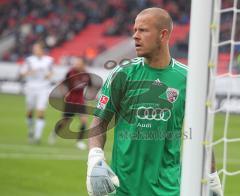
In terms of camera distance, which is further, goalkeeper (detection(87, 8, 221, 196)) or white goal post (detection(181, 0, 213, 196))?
goalkeeper (detection(87, 8, 221, 196))

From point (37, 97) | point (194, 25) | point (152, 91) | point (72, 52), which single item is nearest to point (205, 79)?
point (194, 25)

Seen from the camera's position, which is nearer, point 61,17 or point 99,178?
point 99,178

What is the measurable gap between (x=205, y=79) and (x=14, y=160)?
946cm

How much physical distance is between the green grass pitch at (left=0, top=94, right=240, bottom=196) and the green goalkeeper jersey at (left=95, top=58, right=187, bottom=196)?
5105mm

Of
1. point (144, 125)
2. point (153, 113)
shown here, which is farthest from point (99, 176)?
point (153, 113)

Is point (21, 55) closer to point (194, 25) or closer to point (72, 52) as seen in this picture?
point (72, 52)

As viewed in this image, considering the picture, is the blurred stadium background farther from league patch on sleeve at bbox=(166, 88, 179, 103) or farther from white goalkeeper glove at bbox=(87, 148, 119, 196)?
white goalkeeper glove at bbox=(87, 148, 119, 196)

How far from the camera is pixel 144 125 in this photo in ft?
16.7

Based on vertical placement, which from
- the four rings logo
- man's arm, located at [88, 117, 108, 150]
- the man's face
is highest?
the man's face

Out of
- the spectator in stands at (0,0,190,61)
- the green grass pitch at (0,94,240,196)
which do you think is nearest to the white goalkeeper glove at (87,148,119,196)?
the green grass pitch at (0,94,240,196)

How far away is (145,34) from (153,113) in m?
0.58

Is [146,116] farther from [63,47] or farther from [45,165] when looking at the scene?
[63,47]

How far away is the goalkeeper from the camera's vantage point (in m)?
5.04

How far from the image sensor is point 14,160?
13172 millimetres
